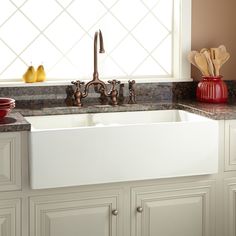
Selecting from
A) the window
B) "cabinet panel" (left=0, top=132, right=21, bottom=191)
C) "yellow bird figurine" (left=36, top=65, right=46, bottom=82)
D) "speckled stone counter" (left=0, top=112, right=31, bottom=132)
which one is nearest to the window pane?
the window

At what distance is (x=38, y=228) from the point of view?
2.93 meters

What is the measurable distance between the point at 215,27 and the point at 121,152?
4.24 feet

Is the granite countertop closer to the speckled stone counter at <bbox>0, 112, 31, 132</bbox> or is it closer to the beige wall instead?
the speckled stone counter at <bbox>0, 112, 31, 132</bbox>

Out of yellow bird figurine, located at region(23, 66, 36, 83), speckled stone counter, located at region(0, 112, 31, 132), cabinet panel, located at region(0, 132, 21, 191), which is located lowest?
cabinet panel, located at region(0, 132, 21, 191)

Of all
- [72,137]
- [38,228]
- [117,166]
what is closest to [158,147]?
[117,166]

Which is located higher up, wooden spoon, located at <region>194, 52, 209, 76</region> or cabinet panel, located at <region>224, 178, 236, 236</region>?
wooden spoon, located at <region>194, 52, 209, 76</region>

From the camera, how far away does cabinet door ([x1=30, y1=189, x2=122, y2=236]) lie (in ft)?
9.61

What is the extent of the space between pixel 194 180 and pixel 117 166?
0.45 m

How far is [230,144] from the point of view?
3209 millimetres

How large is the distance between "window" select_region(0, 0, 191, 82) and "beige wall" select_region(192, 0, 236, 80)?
0.20 ft

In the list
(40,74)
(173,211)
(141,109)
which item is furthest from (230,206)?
(40,74)

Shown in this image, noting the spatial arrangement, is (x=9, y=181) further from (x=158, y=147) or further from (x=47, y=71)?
(x=47, y=71)

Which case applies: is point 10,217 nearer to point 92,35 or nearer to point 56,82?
point 56,82

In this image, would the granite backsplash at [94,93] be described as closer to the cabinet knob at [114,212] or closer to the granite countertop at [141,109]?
the granite countertop at [141,109]
